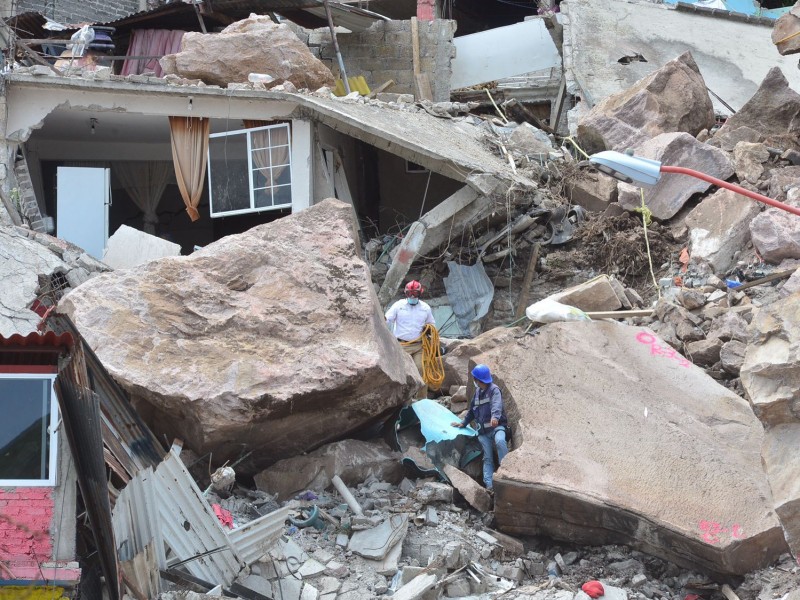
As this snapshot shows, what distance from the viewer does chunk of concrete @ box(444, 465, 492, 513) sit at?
8.16 metres

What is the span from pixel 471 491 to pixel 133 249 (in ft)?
21.8

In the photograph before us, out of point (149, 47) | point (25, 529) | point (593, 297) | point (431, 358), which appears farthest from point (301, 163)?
point (25, 529)

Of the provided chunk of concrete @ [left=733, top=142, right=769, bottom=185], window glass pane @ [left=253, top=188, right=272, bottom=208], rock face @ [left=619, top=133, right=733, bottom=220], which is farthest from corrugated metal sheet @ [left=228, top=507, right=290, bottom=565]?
chunk of concrete @ [left=733, top=142, right=769, bottom=185]

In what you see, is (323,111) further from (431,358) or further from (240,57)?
(431,358)

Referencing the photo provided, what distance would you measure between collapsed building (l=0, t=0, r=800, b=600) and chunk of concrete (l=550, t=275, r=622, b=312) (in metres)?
0.03

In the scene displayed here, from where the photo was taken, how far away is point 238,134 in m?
14.3

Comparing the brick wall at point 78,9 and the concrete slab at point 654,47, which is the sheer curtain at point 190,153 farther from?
the brick wall at point 78,9

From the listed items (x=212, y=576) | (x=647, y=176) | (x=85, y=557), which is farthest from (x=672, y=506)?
(x=85, y=557)

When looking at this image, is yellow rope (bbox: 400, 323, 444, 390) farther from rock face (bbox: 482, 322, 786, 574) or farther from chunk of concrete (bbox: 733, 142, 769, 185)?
chunk of concrete (bbox: 733, 142, 769, 185)

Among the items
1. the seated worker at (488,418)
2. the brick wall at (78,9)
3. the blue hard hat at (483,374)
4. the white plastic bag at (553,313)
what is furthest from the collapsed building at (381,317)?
the brick wall at (78,9)

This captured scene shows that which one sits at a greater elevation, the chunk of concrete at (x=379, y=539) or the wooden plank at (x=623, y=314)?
the wooden plank at (x=623, y=314)

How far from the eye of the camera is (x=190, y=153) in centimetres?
1435

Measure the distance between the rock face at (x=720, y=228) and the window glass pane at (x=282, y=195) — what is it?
17.3 feet

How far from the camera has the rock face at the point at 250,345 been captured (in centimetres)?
784
